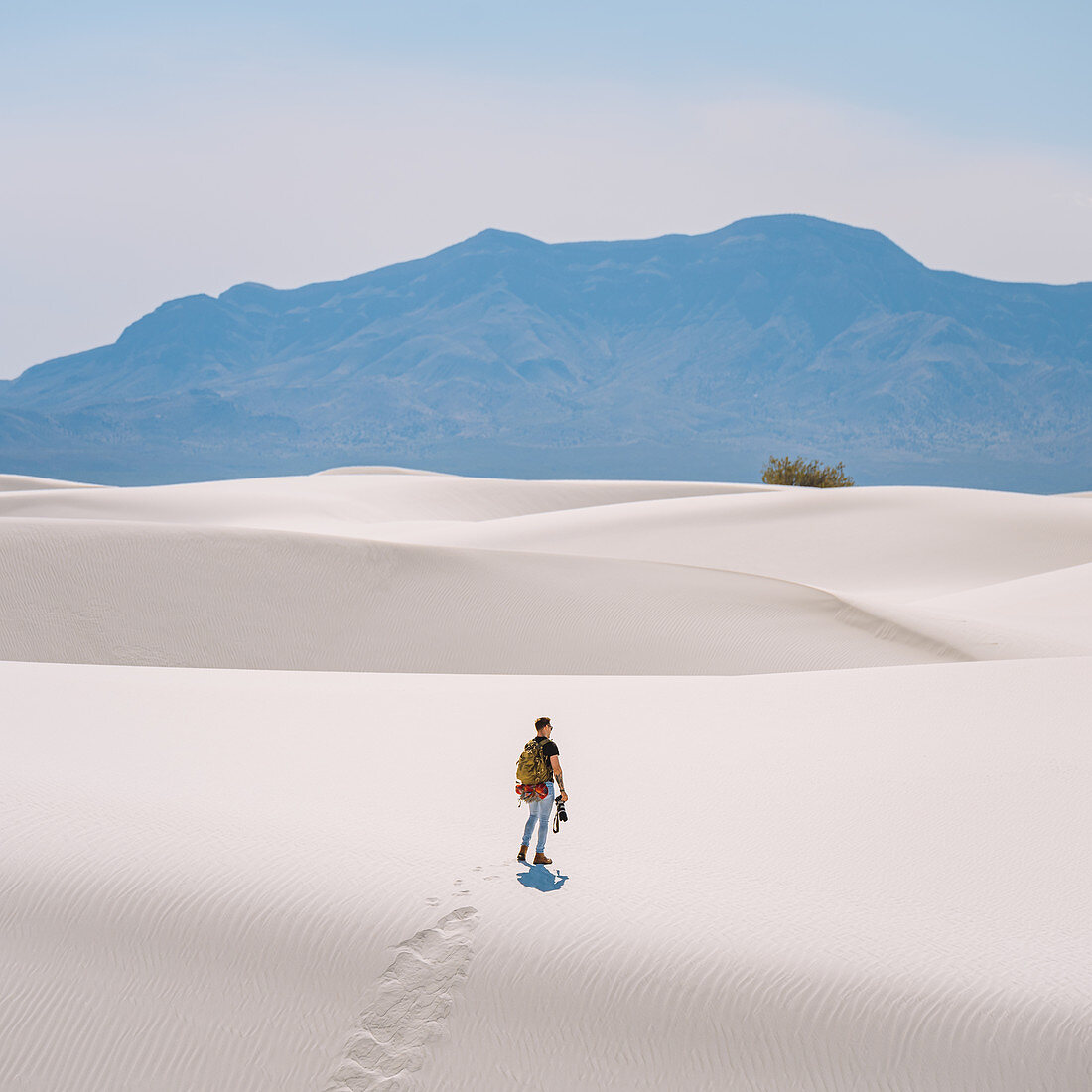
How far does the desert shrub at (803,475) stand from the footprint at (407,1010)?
166ft

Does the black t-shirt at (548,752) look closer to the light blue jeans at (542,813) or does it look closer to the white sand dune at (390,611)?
the light blue jeans at (542,813)

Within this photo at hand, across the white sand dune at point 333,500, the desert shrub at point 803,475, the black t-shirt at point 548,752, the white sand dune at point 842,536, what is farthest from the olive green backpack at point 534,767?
the desert shrub at point 803,475

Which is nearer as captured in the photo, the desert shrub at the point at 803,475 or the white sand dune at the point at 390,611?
the white sand dune at the point at 390,611

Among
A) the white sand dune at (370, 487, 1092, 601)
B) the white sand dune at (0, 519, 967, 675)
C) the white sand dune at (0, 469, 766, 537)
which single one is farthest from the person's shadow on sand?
the white sand dune at (0, 469, 766, 537)

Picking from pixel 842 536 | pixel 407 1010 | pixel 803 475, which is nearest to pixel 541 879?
pixel 407 1010

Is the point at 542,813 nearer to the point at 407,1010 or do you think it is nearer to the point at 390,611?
the point at 407,1010

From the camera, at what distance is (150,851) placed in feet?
18.0

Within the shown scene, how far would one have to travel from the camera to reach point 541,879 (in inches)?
203

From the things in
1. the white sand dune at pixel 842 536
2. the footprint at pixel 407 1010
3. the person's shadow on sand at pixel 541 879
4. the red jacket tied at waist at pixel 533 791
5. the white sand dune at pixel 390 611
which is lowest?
the footprint at pixel 407 1010

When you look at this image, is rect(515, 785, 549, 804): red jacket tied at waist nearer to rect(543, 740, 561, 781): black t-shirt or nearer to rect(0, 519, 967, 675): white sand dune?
rect(543, 740, 561, 781): black t-shirt

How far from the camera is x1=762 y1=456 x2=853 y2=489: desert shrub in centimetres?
5447

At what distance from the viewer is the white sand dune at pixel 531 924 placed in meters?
4.33

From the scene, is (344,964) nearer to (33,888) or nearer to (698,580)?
(33,888)

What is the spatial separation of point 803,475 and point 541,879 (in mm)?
52394
